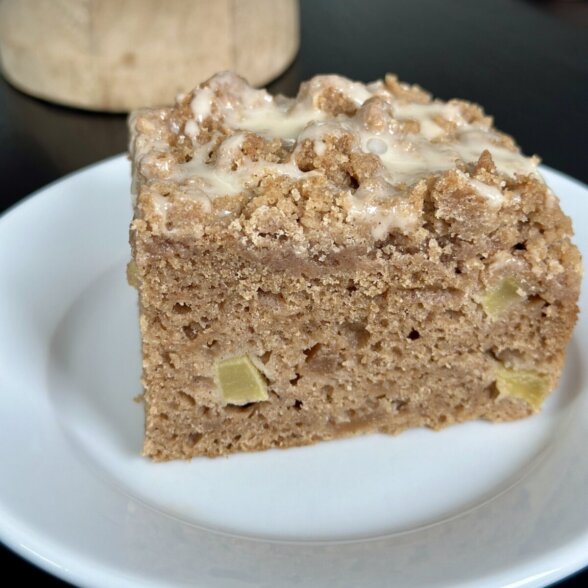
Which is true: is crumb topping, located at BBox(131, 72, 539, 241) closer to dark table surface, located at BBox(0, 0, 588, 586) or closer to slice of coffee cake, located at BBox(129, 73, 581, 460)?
slice of coffee cake, located at BBox(129, 73, 581, 460)

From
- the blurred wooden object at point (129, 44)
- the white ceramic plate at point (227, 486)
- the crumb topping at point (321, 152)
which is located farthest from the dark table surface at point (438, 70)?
the crumb topping at point (321, 152)

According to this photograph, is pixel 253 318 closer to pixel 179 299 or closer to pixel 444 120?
pixel 179 299

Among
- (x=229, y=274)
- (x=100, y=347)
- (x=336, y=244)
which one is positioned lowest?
(x=100, y=347)

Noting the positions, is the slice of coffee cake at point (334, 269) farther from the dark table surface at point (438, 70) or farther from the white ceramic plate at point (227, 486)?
the dark table surface at point (438, 70)

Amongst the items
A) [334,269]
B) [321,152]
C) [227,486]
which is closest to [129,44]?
Result: [321,152]

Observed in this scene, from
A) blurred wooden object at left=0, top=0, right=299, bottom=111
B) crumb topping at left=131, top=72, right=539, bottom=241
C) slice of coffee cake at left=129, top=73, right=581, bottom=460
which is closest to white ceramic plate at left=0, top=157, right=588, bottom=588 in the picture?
slice of coffee cake at left=129, top=73, right=581, bottom=460

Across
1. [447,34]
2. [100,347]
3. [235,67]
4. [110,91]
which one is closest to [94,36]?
[110,91]
